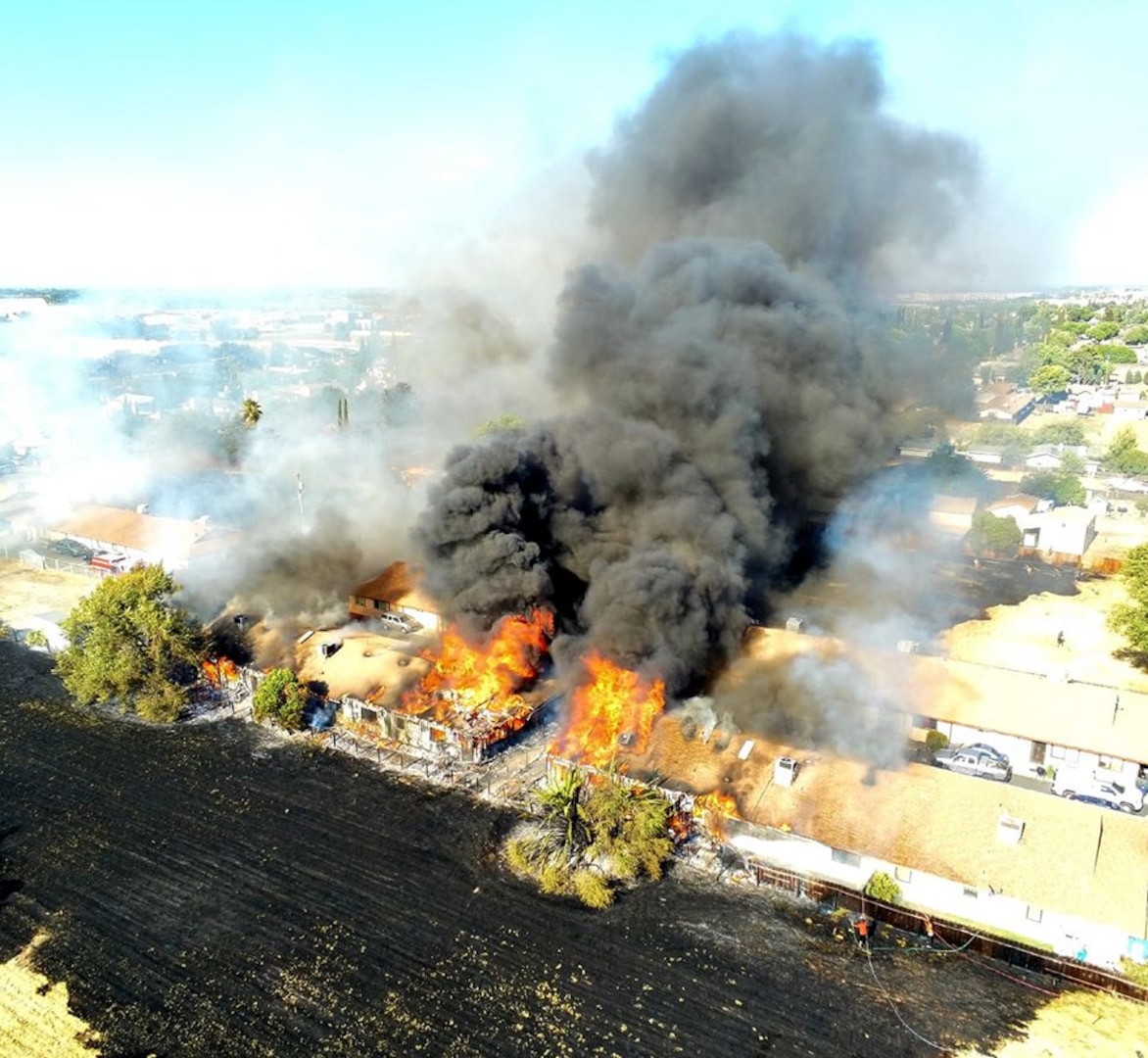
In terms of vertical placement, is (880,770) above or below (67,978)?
above

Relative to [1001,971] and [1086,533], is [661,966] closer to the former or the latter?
[1001,971]

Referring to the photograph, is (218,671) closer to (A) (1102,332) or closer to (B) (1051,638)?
(B) (1051,638)

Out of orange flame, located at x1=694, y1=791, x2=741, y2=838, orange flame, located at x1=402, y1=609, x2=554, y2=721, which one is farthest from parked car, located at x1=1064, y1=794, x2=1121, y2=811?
orange flame, located at x1=402, y1=609, x2=554, y2=721

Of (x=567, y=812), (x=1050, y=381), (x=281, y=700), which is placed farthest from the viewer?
(x=1050, y=381)

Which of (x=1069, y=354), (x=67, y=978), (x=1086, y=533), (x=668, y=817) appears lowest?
(x=67, y=978)

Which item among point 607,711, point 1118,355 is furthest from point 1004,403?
point 607,711

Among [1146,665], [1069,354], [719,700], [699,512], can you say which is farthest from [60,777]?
[1069,354]

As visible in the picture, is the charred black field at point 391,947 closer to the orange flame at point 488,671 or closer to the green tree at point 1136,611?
the orange flame at point 488,671
